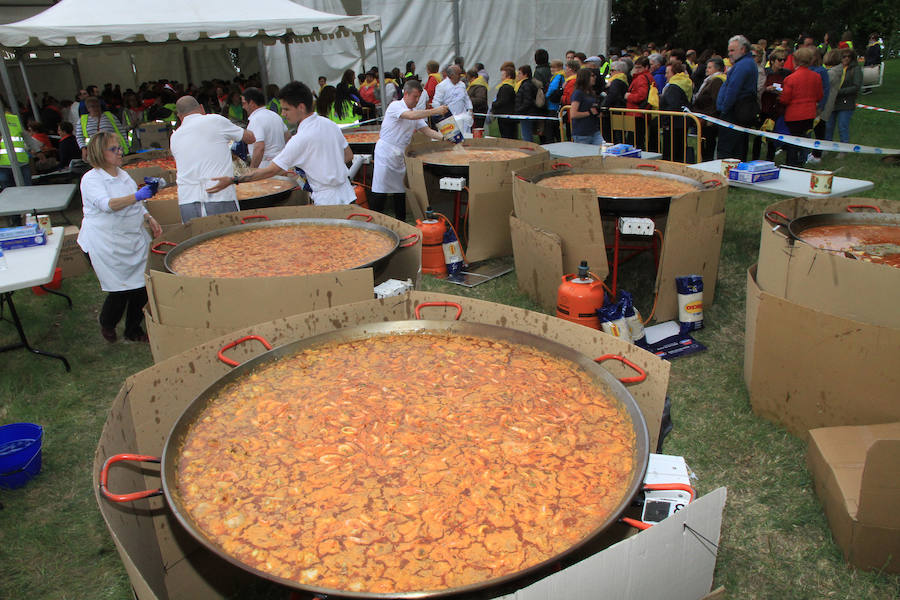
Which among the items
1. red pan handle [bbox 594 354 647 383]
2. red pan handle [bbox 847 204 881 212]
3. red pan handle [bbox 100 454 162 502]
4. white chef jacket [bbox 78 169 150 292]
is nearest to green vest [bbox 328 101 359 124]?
white chef jacket [bbox 78 169 150 292]

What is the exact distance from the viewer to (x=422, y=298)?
11.3 ft

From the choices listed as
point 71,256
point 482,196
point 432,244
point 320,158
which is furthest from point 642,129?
point 71,256

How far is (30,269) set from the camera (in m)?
4.96

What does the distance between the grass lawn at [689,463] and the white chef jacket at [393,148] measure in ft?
6.96

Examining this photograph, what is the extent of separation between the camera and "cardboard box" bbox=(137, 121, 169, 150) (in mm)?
11961

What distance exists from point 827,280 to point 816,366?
543 millimetres

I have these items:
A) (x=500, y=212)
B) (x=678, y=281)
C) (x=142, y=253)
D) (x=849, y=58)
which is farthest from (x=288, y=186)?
(x=849, y=58)

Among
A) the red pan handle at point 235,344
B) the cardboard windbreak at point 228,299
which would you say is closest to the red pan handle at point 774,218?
the cardboard windbreak at point 228,299

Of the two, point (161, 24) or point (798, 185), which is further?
point (161, 24)

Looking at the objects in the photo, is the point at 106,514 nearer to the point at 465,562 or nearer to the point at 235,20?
the point at 465,562

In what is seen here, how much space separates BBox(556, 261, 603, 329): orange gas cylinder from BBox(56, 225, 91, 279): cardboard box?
623 centimetres

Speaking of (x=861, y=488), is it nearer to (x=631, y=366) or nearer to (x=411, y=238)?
(x=631, y=366)

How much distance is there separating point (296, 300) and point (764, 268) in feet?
10.1

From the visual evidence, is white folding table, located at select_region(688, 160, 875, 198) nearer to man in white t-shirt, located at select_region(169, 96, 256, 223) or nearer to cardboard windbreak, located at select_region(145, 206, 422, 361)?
cardboard windbreak, located at select_region(145, 206, 422, 361)
